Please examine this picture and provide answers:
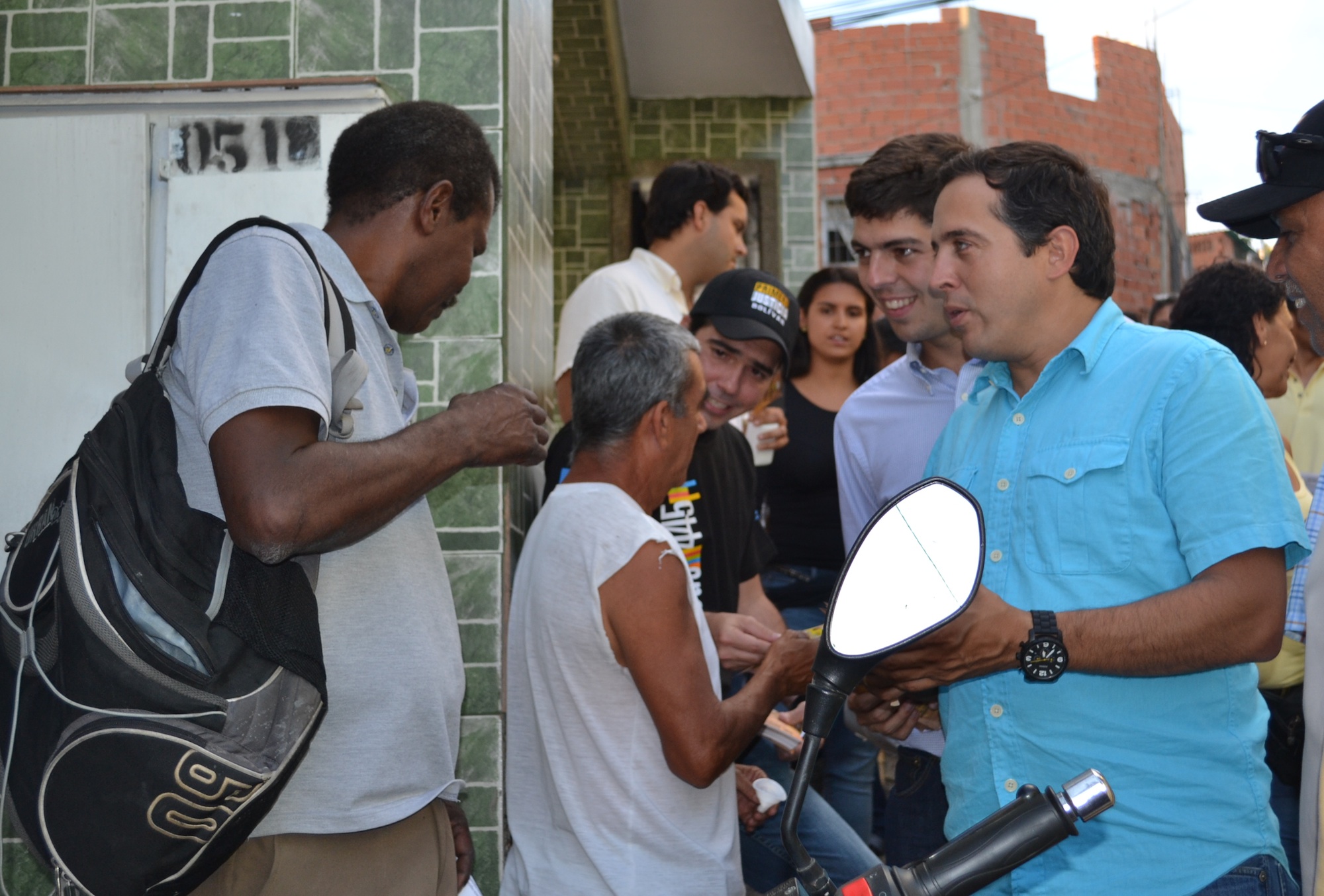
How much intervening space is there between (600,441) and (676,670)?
0.62 meters

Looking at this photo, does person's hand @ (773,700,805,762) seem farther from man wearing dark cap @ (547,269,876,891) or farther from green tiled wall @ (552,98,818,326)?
green tiled wall @ (552,98,818,326)

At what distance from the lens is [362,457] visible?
1951 millimetres

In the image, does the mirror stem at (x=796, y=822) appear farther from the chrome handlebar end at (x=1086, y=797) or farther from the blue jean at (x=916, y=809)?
the blue jean at (x=916, y=809)

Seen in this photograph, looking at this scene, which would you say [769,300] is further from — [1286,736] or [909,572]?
[909,572]

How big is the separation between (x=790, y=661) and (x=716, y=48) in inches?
224

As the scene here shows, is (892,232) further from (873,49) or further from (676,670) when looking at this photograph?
(873,49)

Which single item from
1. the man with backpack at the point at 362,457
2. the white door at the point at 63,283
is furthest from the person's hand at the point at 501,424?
the white door at the point at 63,283

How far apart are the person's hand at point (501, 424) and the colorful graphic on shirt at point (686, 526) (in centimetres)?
144

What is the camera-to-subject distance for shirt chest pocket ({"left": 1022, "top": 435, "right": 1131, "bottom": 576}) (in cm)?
204

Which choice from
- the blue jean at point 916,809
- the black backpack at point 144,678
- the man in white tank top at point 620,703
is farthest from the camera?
the blue jean at point 916,809

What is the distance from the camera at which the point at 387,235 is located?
237 cm

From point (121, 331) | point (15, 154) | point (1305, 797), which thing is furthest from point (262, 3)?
point (1305, 797)

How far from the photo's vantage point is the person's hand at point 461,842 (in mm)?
2648

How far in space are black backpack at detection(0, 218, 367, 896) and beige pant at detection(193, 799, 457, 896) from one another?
15cm
